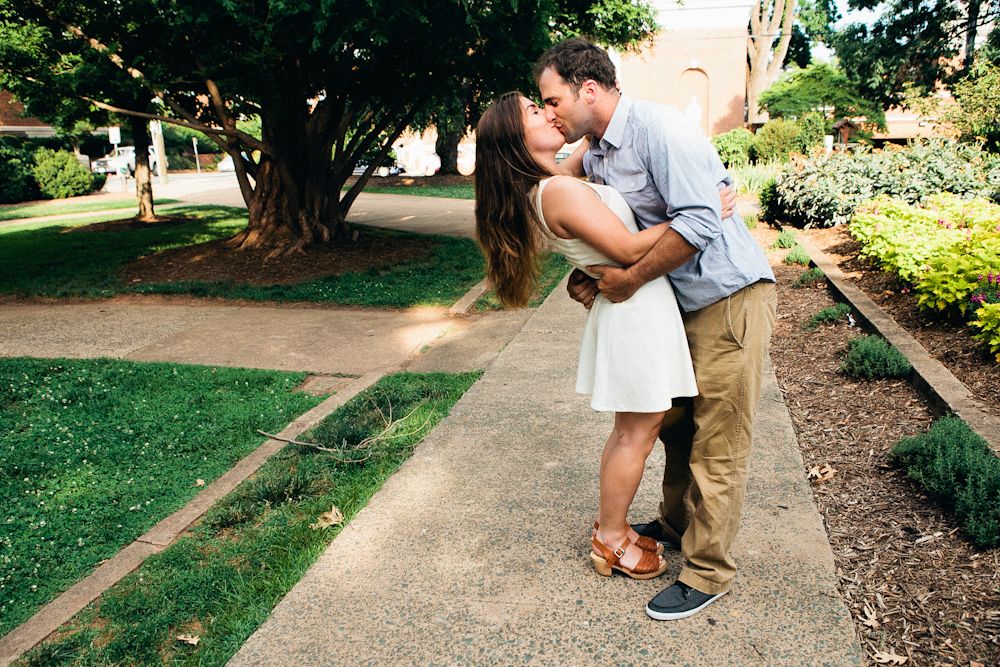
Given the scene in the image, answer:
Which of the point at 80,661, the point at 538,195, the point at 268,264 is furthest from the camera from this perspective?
the point at 268,264

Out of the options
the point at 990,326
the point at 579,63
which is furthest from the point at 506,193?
the point at 990,326

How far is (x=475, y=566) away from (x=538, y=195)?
1472 millimetres

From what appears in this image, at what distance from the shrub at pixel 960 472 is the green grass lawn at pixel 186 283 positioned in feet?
17.9

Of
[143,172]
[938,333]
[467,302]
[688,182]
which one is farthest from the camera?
[143,172]

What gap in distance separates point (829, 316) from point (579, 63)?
4.66 meters

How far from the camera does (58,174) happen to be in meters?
26.4

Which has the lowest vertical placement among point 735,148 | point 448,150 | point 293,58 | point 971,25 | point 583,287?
point 583,287

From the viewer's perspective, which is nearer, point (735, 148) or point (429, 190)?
point (429, 190)

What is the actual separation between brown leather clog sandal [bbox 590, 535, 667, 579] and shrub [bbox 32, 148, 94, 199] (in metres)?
28.8

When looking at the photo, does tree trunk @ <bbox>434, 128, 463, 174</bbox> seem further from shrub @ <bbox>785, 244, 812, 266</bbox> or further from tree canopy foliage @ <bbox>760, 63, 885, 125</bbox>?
shrub @ <bbox>785, 244, 812, 266</bbox>

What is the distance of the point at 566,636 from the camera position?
8.28ft

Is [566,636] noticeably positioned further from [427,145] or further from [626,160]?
[427,145]

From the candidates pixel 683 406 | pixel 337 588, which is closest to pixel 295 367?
pixel 337 588

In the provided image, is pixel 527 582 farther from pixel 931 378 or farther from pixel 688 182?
pixel 931 378
